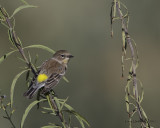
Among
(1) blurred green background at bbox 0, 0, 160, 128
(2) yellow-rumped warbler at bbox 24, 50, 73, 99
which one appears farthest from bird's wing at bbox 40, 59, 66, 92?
(1) blurred green background at bbox 0, 0, 160, 128

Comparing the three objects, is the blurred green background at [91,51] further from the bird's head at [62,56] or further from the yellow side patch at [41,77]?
the yellow side patch at [41,77]

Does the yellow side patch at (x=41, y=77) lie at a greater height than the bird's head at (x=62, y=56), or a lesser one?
lesser

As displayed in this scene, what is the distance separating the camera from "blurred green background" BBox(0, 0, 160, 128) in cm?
1124

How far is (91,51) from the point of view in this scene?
45.3 ft

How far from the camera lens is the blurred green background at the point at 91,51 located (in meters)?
11.2

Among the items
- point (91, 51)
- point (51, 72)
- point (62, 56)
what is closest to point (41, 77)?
point (51, 72)

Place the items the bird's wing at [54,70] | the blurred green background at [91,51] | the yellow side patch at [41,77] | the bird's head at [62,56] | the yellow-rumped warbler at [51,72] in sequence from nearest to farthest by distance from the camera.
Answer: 1. the yellow-rumped warbler at [51,72]
2. the yellow side patch at [41,77]
3. the bird's wing at [54,70]
4. the bird's head at [62,56]
5. the blurred green background at [91,51]

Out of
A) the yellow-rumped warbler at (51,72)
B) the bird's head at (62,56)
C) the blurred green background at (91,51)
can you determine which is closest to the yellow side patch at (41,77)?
the yellow-rumped warbler at (51,72)

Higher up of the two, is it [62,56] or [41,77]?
[62,56]

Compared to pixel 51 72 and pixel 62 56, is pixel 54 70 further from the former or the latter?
pixel 62 56

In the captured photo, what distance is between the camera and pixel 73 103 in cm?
1120

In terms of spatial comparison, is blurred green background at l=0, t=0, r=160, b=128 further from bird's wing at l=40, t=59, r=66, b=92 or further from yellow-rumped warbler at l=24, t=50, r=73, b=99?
bird's wing at l=40, t=59, r=66, b=92

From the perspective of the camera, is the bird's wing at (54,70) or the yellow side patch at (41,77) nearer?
the yellow side patch at (41,77)

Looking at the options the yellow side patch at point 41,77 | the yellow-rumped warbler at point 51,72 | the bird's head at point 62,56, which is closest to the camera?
the yellow-rumped warbler at point 51,72
